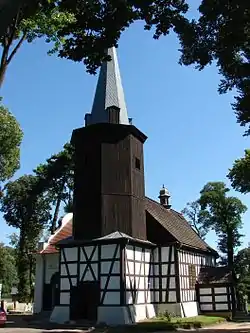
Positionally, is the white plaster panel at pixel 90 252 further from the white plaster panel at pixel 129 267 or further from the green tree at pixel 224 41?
the green tree at pixel 224 41

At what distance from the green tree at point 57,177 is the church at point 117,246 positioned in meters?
16.1

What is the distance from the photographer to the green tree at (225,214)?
4678 centimetres

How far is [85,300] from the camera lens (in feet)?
81.5

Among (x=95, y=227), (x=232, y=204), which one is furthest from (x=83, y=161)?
(x=232, y=204)

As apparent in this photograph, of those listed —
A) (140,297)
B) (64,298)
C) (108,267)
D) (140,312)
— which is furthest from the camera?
(140,297)

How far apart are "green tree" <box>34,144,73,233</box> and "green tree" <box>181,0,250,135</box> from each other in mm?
32956

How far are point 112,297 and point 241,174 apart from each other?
45.0 ft

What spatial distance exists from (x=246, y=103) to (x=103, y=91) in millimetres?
16541

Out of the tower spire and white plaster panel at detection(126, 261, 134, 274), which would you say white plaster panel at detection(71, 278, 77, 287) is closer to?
white plaster panel at detection(126, 261, 134, 274)

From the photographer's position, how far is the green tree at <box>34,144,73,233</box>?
150ft

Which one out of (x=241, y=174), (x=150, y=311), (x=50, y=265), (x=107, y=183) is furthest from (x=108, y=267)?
(x=241, y=174)

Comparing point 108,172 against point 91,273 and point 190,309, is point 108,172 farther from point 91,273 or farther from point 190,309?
point 190,309

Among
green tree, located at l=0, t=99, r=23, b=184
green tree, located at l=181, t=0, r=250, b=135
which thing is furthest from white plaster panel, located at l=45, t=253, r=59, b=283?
green tree, located at l=181, t=0, r=250, b=135

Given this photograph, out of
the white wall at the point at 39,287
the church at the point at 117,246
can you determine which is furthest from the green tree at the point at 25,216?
the church at the point at 117,246
